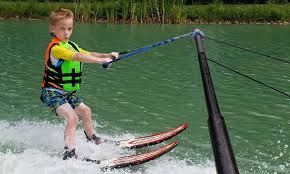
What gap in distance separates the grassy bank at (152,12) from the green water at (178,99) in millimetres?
17771

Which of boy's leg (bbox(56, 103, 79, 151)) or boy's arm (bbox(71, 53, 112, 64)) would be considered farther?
boy's leg (bbox(56, 103, 79, 151))

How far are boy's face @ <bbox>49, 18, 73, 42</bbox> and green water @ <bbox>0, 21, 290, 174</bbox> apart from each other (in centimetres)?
218

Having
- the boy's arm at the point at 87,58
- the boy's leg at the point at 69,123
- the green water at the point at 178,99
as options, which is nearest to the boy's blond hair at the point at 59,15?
the boy's arm at the point at 87,58

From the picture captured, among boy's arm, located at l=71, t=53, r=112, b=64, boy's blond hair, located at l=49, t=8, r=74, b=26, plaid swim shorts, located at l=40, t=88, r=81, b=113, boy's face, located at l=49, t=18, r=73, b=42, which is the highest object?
boy's blond hair, located at l=49, t=8, r=74, b=26

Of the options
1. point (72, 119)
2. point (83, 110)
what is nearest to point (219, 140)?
point (72, 119)

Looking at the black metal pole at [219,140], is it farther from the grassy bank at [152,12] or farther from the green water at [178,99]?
the grassy bank at [152,12]

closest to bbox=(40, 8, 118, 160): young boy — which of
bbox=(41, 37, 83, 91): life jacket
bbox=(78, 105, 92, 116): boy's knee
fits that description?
bbox=(41, 37, 83, 91): life jacket

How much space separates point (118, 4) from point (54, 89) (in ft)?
111

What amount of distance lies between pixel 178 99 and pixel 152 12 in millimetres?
28912

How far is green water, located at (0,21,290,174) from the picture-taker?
786 centimetres

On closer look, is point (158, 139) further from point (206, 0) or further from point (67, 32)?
point (206, 0)

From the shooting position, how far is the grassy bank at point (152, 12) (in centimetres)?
3897

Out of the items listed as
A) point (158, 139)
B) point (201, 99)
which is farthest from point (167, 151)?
point (201, 99)

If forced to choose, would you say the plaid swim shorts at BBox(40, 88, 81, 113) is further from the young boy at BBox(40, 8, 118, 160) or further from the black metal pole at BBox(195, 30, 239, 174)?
the black metal pole at BBox(195, 30, 239, 174)
